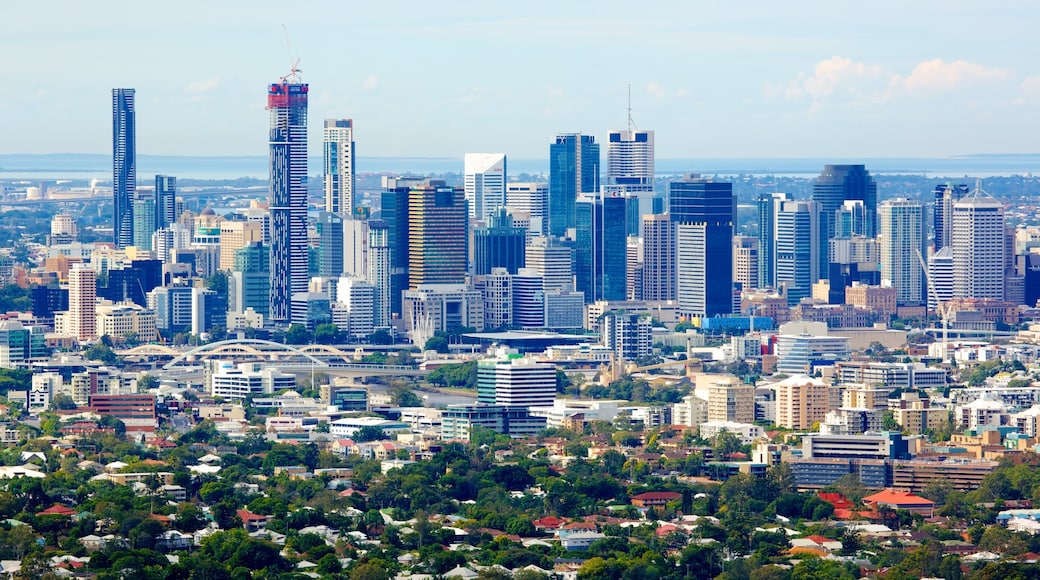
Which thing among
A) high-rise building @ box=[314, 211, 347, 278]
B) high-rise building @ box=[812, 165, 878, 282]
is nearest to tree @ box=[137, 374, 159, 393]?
high-rise building @ box=[314, 211, 347, 278]

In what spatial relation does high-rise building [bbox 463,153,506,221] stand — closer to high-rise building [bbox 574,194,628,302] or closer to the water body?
high-rise building [bbox 574,194,628,302]

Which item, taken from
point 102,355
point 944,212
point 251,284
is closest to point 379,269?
point 251,284

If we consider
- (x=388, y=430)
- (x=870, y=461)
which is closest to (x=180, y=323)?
(x=388, y=430)

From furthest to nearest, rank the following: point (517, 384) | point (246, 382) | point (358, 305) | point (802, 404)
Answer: point (358, 305) < point (246, 382) < point (517, 384) < point (802, 404)

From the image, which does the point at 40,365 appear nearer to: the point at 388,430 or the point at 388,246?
the point at 388,430

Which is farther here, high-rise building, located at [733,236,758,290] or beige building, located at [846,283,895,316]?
high-rise building, located at [733,236,758,290]

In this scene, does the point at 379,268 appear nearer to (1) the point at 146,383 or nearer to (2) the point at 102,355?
(2) the point at 102,355
